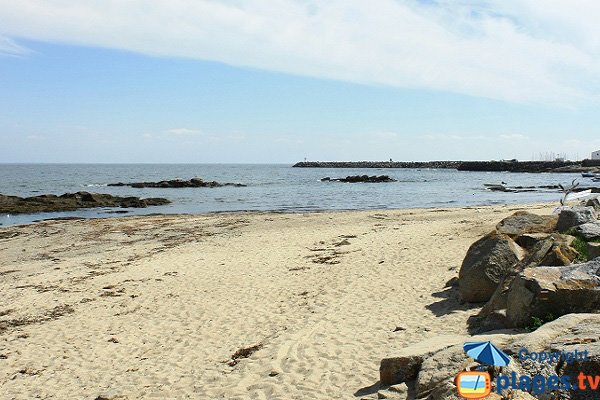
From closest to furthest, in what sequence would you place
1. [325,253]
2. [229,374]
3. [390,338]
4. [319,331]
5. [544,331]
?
[544,331], [229,374], [390,338], [319,331], [325,253]

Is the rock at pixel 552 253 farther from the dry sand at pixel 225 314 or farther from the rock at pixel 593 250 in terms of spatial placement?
the dry sand at pixel 225 314

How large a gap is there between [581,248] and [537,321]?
313 centimetres

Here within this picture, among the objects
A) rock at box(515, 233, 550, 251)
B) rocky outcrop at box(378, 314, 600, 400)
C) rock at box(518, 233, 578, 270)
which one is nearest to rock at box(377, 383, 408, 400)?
rocky outcrop at box(378, 314, 600, 400)

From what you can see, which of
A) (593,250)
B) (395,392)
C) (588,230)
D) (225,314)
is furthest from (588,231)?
(225,314)

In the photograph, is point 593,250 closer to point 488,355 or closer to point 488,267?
point 488,267

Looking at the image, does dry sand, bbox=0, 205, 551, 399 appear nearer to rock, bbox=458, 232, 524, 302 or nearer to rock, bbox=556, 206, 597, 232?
rock, bbox=458, 232, 524, 302

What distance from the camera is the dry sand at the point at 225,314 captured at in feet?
22.5

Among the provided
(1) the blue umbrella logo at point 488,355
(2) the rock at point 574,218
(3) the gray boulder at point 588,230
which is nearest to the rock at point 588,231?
(3) the gray boulder at point 588,230

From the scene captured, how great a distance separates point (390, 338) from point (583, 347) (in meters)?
4.00

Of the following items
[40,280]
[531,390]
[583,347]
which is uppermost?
[583,347]

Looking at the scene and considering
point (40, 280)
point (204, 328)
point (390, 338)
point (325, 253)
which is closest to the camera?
point (390, 338)

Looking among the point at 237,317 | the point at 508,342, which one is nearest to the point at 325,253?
the point at 237,317

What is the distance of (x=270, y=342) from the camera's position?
8.03 m

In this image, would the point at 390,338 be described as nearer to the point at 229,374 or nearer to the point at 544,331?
the point at 229,374
